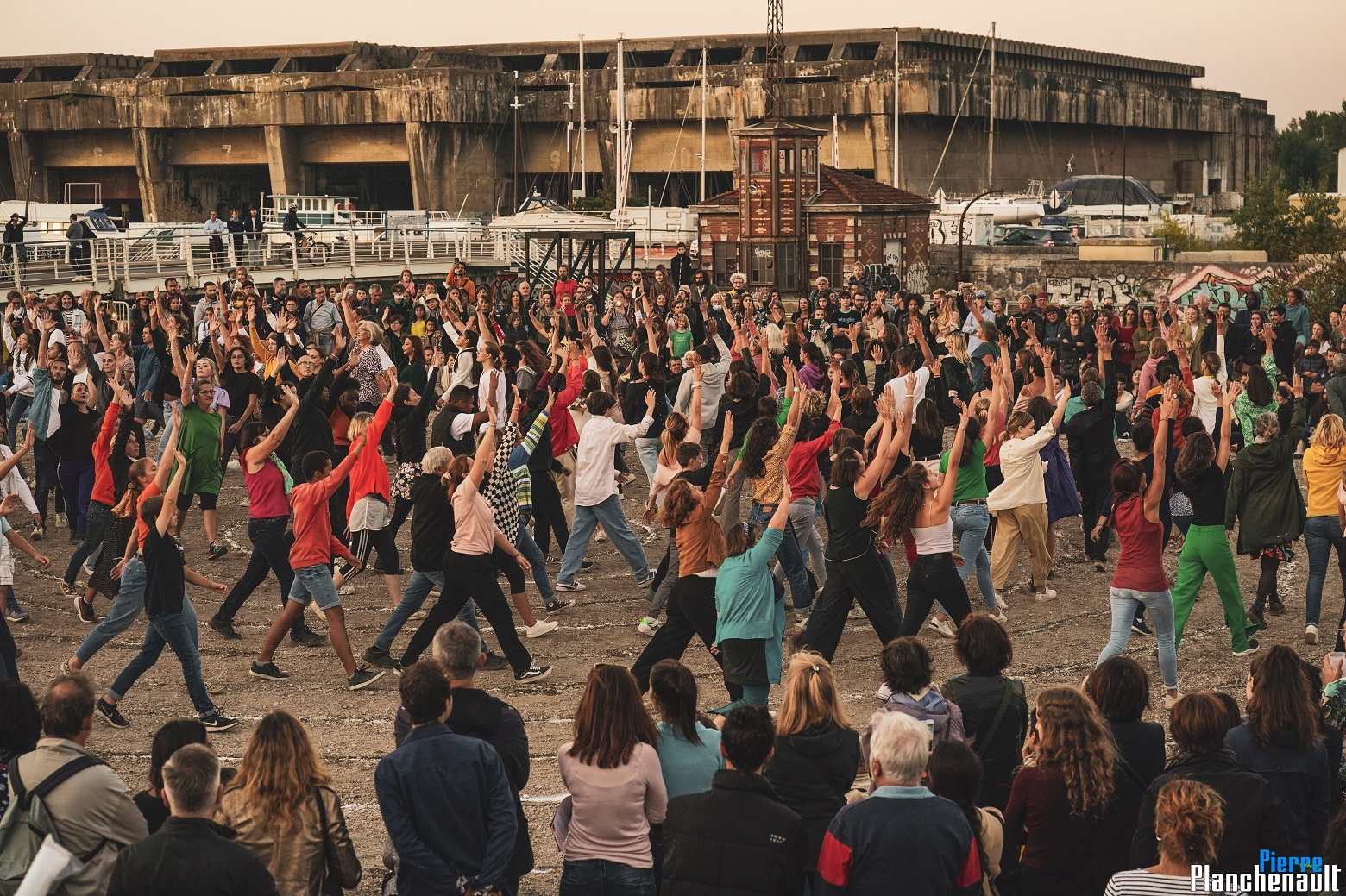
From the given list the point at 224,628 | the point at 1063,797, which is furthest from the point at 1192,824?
the point at 224,628

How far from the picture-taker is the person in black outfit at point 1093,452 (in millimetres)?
12008

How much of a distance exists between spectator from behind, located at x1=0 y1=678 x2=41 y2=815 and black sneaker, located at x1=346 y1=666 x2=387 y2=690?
3805 mm

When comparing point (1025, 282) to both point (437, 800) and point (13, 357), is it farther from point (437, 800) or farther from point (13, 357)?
point (437, 800)

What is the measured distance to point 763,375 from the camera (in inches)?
564

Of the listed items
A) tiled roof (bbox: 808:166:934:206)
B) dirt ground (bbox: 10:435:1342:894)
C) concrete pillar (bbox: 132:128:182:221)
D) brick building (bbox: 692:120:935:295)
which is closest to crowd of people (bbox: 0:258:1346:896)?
dirt ground (bbox: 10:435:1342:894)

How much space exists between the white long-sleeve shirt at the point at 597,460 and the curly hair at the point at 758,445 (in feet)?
5.71

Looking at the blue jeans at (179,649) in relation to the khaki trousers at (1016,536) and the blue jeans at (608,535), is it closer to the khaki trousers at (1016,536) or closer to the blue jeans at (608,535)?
the blue jeans at (608,535)

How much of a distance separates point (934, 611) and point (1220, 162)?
67974 millimetres

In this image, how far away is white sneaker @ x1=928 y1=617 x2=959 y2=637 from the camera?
10.2 meters

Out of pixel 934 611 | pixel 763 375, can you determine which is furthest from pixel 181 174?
pixel 934 611

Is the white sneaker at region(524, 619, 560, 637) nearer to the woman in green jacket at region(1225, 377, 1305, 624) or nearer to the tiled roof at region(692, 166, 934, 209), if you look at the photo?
the woman in green jacket at region(1225, 377, 1305, 624)

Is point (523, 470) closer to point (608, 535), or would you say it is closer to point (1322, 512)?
point (608, 535)

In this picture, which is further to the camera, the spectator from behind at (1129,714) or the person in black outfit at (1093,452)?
the person in black outfit at (1093,452)

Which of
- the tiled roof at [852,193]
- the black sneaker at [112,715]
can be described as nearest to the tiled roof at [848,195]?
the tiled roof at [852,193]
